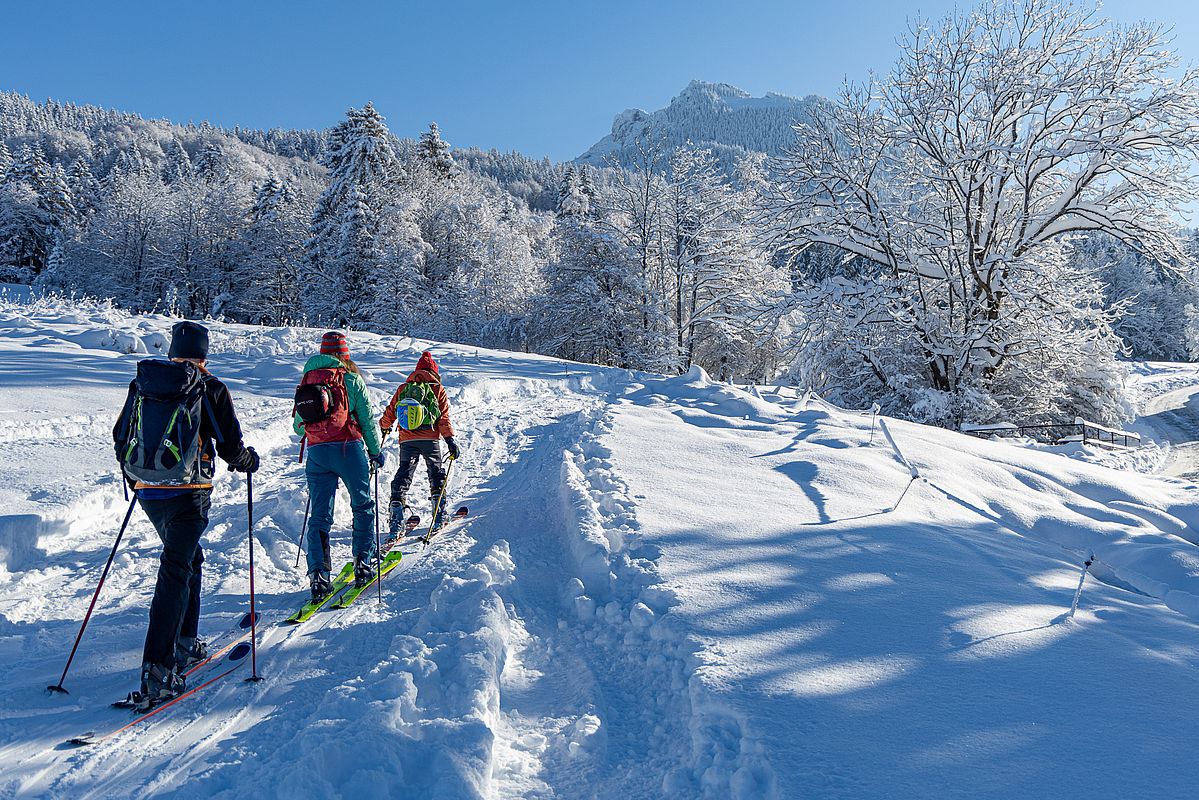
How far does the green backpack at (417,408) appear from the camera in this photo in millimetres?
6648

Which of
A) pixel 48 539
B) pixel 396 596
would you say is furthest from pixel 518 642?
pixel 48 539

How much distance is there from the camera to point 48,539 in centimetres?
531

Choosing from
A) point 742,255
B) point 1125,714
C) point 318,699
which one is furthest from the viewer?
point 742,255

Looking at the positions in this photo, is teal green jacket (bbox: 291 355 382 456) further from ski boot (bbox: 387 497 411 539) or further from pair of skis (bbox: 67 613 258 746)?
pair of skis (bbox: 67 613 258 746)

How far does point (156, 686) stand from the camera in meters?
3.43

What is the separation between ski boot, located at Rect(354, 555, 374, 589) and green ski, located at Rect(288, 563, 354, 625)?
0.35ft

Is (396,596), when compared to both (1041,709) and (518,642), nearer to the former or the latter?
(518,642)

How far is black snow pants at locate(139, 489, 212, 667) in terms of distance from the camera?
353 centimetres

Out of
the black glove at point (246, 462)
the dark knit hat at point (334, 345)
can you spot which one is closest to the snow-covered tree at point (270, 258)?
the dark knit hat at point (334, 345)

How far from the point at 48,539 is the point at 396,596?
3.11 meters

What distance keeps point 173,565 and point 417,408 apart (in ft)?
10.5

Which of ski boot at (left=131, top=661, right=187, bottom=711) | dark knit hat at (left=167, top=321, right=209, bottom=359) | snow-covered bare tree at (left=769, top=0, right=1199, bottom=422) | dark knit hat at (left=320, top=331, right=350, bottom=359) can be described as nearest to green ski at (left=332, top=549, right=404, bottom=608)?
ski boot at (left=131, top=661, right=187, bottom=711)

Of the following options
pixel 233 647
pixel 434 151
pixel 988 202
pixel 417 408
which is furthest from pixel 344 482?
pixel 434 151

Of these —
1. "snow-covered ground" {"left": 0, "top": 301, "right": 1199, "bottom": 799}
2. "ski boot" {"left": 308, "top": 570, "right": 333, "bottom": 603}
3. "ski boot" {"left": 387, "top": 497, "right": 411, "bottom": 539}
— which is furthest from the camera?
"ski boot" {"left": 387, "top": 497, "right": 411, "bottom": 539}
